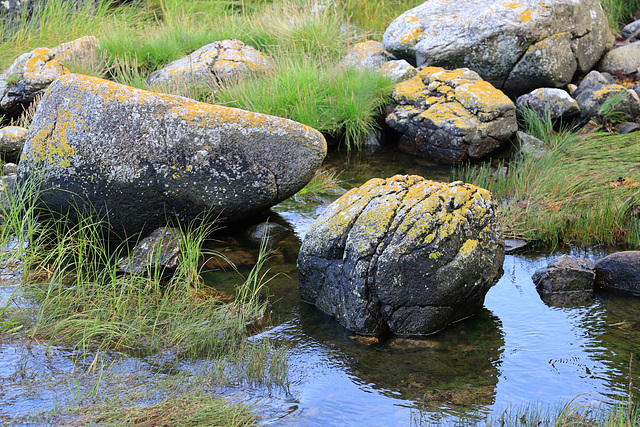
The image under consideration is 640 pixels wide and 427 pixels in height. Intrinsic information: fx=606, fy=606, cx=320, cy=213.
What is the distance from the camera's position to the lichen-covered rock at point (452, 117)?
7.97 meters

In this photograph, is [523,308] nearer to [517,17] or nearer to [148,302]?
[148,302]

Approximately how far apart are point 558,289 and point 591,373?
126 cm

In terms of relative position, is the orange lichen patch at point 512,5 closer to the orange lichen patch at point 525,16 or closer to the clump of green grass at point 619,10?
the orange lichen patch at point 525,16

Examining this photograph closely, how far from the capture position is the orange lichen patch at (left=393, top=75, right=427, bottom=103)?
8531mm

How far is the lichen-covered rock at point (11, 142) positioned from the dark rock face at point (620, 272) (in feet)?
21.6

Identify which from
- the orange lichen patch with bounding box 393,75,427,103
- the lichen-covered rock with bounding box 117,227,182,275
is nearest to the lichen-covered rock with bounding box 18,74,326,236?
the lichen-covered rock with bounding box 117,227,182,275

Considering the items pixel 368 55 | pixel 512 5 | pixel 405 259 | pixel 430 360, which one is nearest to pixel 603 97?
pixel 512 5

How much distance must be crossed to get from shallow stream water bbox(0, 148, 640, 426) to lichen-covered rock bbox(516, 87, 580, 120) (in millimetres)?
4119

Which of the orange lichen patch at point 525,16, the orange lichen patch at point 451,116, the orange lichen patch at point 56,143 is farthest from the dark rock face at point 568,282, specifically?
the orange lichen patch at point 525,16

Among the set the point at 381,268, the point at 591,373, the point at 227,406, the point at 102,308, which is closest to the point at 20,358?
the point at 102,308

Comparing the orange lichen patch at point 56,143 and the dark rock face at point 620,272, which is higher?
the orange lichen patch at point 56,143

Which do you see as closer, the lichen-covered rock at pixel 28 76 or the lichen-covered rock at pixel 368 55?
the lichen-covered rock at pixel 28 76

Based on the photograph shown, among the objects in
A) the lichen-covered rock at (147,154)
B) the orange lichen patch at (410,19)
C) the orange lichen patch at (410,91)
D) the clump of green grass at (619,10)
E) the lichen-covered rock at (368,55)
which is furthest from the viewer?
the clump of green grass at (619,10)

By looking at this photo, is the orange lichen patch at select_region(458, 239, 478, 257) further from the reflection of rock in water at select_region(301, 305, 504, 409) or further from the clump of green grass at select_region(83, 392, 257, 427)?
the clump of green grass at select_region(83, 392, 257, 427)
